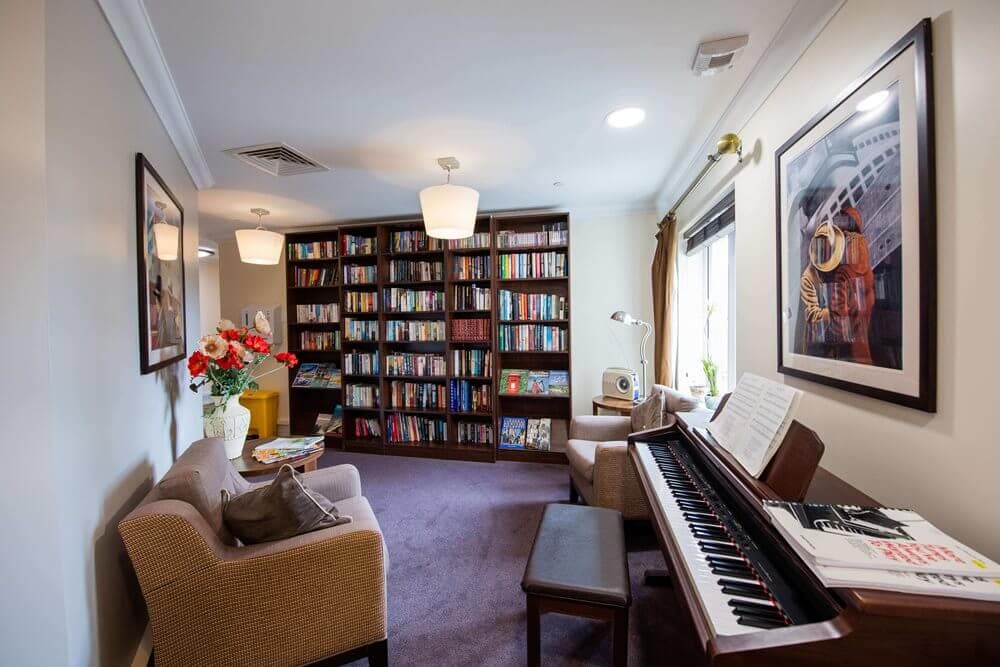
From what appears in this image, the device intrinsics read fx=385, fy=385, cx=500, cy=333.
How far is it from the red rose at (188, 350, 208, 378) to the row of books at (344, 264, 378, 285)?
6.71 ft

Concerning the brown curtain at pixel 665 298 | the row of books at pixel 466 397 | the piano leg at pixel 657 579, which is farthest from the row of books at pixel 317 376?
the piano leg at pixel 657 579

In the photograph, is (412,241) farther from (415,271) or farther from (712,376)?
(712,376)

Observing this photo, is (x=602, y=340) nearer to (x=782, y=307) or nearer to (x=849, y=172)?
(x=782, y=307)

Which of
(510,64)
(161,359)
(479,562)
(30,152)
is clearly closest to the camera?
(30,152)

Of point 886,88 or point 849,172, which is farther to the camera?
point 849,172

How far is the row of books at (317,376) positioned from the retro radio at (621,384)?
2.73m

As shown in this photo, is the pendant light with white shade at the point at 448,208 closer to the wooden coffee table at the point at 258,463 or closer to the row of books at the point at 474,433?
the wooden coffee table at the point at 258,463

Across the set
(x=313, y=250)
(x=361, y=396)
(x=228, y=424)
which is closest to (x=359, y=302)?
(x=313, y=250)

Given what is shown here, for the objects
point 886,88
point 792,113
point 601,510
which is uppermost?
point 792,113

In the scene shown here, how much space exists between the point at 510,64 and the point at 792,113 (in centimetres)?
111

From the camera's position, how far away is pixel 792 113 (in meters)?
1.45

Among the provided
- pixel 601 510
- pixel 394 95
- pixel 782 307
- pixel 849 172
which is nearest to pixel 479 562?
pixel 601 510

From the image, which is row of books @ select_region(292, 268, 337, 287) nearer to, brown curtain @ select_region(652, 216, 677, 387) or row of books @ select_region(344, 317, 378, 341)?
row of books @ select_region(344, 317, 378, 341)

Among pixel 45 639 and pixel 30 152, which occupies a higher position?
pixel 30 152
